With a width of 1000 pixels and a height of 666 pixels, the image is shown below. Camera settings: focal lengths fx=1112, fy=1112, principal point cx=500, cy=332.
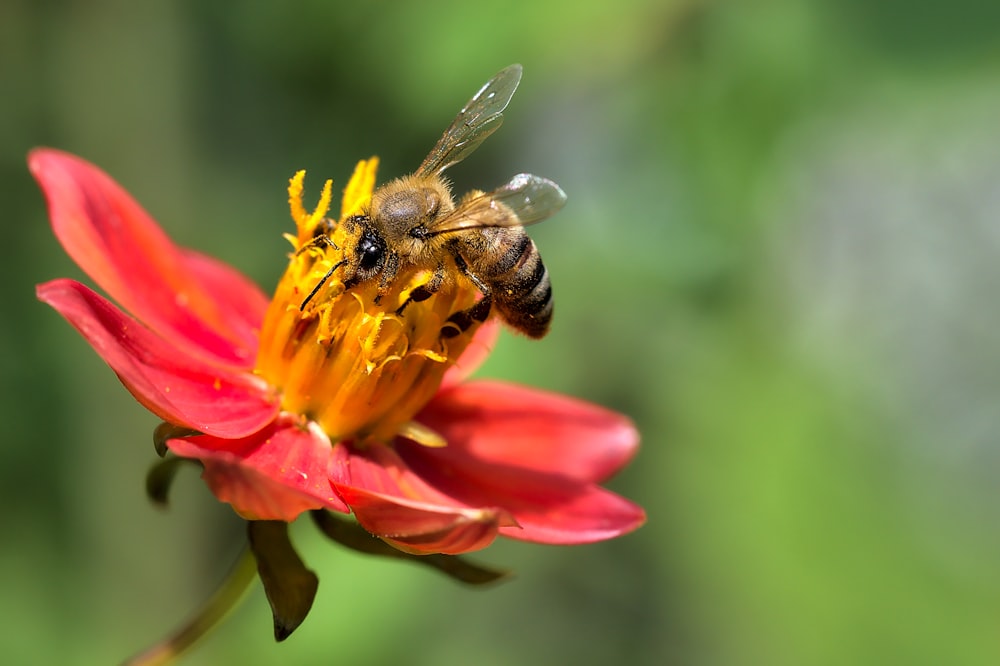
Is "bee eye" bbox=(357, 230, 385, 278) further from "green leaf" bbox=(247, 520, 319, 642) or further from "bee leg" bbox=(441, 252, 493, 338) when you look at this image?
"green leaf" bbox=(247, 520, 319, 642)

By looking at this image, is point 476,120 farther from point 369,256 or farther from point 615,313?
point 615,313

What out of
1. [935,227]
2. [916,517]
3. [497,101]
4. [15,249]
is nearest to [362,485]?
[497,101]

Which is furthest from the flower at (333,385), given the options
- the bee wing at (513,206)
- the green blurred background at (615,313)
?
the green blurred background at (615,313)

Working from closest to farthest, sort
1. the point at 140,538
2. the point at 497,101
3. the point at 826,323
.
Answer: the point at 497,101, the point at 140,538, the point at 826,323

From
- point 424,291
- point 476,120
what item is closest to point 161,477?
point 424,291

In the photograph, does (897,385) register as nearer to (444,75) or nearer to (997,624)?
(997,624)

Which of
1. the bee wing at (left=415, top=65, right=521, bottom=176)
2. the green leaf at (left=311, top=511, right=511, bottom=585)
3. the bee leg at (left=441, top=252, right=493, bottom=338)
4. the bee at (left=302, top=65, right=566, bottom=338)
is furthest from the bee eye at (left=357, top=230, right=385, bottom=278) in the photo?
the green leaf at (left=311, top=511, right=511, bottom=585)
